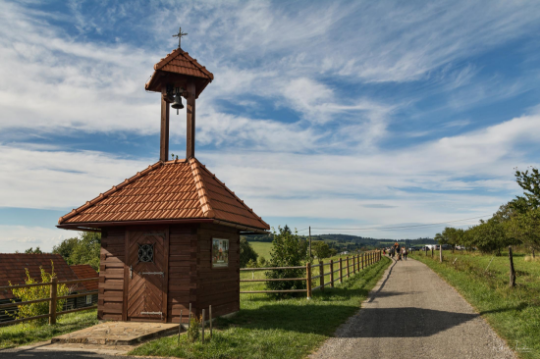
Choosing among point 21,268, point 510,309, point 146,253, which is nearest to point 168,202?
point 146,253

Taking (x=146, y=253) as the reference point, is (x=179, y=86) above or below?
above

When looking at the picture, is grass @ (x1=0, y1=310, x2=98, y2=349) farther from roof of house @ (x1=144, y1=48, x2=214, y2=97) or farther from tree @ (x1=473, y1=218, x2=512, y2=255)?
tree @ (x1=473, y1=218, x2=512, y2=255)

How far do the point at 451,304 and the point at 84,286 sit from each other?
3220cm

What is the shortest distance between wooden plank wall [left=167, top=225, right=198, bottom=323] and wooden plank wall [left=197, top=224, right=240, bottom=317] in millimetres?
167

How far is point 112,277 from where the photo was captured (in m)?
10.2

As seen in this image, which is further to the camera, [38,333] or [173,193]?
[173,193]

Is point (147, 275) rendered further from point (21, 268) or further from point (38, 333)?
point (21, 268)

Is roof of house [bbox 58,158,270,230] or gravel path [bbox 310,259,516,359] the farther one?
roof of house [bbox 58,158,270,230]

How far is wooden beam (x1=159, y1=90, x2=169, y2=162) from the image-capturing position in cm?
1201

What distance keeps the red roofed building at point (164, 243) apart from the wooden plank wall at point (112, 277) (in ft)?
0.08

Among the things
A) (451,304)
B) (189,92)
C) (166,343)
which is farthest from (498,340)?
(189,92)

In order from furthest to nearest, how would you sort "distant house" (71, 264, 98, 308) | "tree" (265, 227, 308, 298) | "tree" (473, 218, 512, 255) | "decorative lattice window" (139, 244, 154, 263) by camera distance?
1. "tree" (473, 218, 512, 255)
2. "distant house" (71, 264, 98, 308)
3. "tree" (265, 227, 308, 298)
4. "decorative lattice window" (139, 244, 154, 263)

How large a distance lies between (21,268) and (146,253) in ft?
77.0

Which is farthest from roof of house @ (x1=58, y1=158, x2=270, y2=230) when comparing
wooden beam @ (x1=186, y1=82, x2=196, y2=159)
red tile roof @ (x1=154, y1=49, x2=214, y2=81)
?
red tile roof @ (x1=154, y1=49, x2=214, y2=81)
